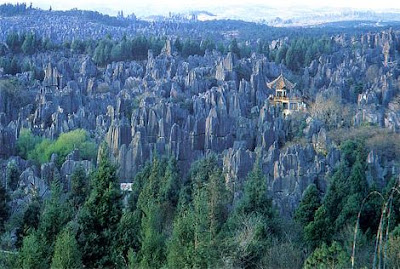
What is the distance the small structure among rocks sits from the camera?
4050 cm

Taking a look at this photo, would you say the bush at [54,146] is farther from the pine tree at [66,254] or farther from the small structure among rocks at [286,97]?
the pine tree at [66,254]

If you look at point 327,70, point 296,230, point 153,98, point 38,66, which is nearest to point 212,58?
point 327,70

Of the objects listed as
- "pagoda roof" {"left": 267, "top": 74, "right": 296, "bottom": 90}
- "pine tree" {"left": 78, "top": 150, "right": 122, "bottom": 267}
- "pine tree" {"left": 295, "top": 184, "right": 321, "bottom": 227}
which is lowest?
"pagoda roof" {"left": 267, "top": 74, "right": 296, "bottom": 90}

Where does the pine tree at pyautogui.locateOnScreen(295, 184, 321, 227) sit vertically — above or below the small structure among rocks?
above

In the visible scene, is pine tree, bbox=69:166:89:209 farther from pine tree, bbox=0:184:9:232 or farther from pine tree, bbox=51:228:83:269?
pine tree, bbox=51:228:83:269

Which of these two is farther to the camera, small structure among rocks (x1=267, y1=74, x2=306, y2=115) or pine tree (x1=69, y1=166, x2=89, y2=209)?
small structure among rocks (x1=267, y1=74, x2=306, y2=115)

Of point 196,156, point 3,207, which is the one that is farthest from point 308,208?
point 196,156

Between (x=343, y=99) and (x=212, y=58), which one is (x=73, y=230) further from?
(x=212, y=58)

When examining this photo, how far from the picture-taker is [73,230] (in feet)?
49.9

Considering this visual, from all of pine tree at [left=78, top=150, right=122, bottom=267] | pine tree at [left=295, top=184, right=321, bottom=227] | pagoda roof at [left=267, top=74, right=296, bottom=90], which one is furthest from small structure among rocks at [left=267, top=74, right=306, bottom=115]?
pine tree at [left=78, top=150, right=122, bottom=267]

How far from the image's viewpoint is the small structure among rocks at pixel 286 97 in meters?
40.5

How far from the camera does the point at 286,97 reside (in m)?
42.0

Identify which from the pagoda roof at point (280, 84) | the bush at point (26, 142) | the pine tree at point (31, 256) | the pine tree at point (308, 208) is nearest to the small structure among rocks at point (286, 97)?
the pagoda roof at point (280, 84)

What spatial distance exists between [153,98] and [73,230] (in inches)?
Answer: 964
